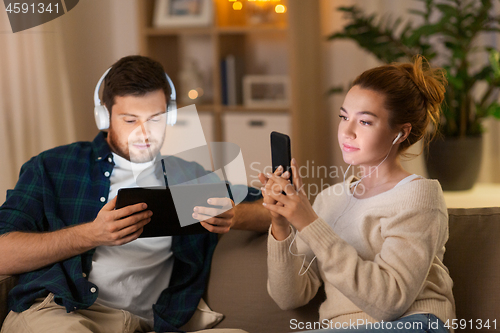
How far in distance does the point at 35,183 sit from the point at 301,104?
67.4 inches

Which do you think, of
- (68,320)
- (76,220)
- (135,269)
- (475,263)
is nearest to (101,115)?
(76,220)

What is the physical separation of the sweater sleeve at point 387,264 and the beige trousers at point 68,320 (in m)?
0.34

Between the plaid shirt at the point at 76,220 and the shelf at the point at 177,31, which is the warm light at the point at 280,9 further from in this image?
the plaid shirt at the point at 76,220

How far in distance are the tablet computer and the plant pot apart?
4.57ft

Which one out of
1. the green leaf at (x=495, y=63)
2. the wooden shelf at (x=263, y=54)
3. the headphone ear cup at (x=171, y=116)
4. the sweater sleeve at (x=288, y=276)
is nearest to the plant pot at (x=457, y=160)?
the green leaf at (x=495, y=63)

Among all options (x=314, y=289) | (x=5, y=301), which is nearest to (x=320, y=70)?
(x=314, y=289)

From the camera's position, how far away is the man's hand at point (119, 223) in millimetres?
1023

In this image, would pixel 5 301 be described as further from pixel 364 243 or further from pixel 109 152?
pixel 364 243

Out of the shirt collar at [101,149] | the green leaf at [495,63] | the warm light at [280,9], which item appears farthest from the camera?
the warm light at [280,9]

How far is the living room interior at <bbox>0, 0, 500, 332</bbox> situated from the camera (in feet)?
7.12

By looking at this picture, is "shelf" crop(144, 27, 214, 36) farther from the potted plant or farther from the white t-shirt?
the white t-shirt

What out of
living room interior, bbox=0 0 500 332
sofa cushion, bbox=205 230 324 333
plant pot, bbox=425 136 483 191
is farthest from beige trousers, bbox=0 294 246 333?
plant pot, bbox=425 136 483 191

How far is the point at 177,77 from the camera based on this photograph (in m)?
3.08

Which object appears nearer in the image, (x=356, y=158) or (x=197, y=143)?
(x=356, y=158)
